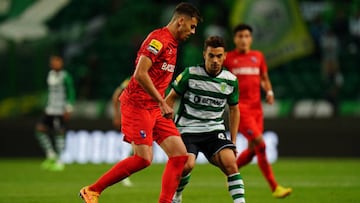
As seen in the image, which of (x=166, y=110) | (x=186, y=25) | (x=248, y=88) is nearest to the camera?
(x=166, y=110)

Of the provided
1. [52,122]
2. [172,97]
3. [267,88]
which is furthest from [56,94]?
[172,97]

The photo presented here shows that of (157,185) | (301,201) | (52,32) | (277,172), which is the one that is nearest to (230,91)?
(301,201)

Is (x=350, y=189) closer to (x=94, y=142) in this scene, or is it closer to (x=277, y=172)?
(x=277, y=172)

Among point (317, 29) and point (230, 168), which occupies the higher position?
point (317, 29)

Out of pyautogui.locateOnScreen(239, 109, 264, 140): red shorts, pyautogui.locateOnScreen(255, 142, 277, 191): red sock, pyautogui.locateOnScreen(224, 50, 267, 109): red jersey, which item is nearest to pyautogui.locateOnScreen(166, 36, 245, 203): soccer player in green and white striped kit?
pyautogui.locateOnScreen(255, 142, 277, 191): red sock

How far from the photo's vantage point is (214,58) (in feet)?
31.4

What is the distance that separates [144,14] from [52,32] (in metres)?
2.36

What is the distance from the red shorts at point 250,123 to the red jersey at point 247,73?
10 centimetres

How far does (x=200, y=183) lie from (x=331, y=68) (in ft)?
23.1

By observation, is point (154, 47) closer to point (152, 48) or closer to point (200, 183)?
point (152, 48)

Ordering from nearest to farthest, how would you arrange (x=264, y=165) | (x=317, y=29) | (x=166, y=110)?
(x=166, y=110) < (x=264, y=165) < (x=317, y=29)

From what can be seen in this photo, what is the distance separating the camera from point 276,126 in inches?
835

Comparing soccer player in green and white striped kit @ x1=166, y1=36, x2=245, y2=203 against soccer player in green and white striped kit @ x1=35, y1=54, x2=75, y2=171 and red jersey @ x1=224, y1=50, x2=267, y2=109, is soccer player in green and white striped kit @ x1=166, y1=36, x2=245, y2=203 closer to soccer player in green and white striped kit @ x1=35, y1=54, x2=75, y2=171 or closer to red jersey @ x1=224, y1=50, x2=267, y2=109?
red jersey @ x1=224, y1=50, x2=267, y2=109

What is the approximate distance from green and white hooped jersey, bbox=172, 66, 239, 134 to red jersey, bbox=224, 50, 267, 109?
3354 millimetres
